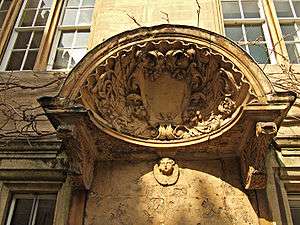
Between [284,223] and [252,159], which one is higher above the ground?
[252,159]

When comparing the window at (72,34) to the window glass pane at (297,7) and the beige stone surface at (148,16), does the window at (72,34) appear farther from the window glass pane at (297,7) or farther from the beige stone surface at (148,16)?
the window glass pane at (297,7)

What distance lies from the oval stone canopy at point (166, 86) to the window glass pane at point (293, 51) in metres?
1.86

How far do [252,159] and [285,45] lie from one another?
2.72 metres

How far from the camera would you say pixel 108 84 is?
17.4 feet

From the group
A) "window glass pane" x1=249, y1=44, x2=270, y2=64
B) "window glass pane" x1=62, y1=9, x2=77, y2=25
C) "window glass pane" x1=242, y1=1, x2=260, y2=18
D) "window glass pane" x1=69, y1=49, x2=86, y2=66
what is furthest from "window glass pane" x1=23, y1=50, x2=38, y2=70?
"window glass pane" x1=242, y1=1, x2=260, y2=18

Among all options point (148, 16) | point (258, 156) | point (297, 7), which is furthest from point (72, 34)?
point (258, 156)

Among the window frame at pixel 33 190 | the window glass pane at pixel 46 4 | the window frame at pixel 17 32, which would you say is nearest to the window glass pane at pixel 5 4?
the window frame at pixel 17 32

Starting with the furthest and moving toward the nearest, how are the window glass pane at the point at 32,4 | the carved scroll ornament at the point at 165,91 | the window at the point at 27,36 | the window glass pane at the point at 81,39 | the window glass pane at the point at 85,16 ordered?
the window glass pane at the point at 32,4 < the window glass pane at the point at 85,16 < the window glass pane at the point at 81,39 < the window at the point at 27,36 < the carved scroll ornament at the point at 165,91

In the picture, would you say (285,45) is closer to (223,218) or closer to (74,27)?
(223,218)

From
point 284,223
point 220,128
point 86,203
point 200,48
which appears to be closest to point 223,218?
point 284,223

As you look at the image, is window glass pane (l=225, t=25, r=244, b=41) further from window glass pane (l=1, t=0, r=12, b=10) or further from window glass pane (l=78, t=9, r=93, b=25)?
window glass pane (l=1, t=0, r=12, b=10)

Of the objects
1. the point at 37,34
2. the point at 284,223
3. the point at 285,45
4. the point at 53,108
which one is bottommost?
the point at 284,223

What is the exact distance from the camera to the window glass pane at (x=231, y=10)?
7.22 metres

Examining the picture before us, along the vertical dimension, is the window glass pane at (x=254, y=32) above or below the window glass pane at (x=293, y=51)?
above
